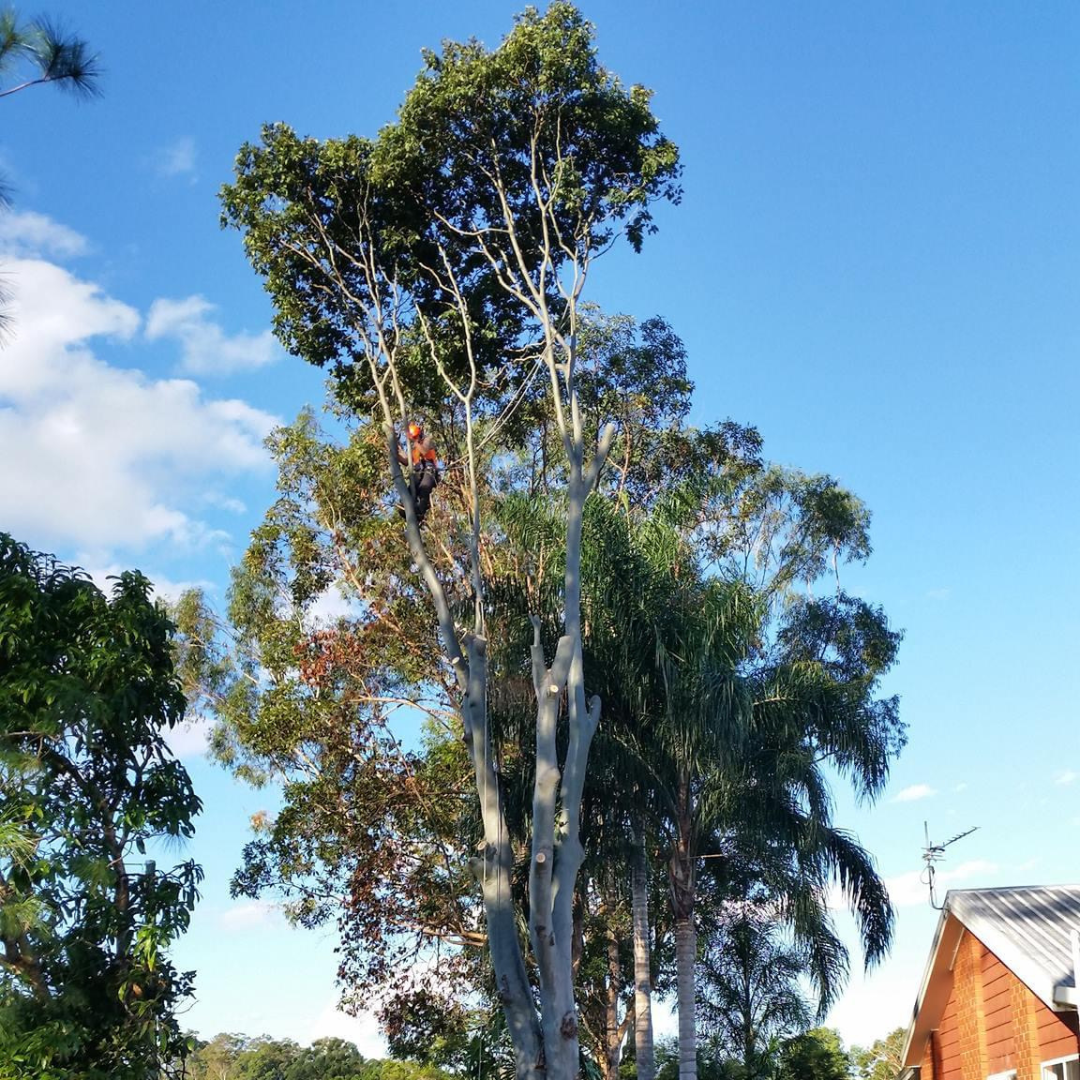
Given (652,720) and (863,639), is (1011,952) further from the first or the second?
(863,639)

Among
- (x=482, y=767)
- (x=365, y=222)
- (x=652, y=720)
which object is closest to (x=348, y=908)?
(x=652, y=720)

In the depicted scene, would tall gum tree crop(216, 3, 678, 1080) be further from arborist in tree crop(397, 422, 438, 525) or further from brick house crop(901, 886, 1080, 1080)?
brick house crop(901, 886, 1080, 1080)

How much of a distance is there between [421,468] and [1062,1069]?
7.60 metres

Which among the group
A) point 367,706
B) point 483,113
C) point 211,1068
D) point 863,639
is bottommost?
point 211,1068

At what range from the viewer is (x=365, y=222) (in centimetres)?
1359

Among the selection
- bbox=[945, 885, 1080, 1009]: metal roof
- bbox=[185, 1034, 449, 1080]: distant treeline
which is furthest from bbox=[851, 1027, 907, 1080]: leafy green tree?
bbox=[945, 885, 1080, 1009]: metal roof

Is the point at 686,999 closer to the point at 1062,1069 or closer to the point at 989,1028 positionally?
the point at 989,1028

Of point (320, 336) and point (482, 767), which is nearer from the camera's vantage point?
point (482, 767)

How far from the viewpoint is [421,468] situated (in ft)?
41.0

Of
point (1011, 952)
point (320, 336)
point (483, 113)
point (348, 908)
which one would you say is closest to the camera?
point (1011, 952)

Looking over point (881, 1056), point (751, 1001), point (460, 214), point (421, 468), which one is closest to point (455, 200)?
point (460, 214)

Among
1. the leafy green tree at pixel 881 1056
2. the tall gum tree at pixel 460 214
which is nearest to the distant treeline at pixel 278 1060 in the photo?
the leafy green tree at pixel 881 1056

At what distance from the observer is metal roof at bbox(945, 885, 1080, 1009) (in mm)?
9805

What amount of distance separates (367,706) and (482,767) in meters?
8.99
